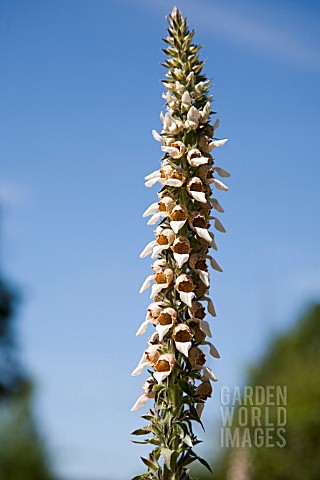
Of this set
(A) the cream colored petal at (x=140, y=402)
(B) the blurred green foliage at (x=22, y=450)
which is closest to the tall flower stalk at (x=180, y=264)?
(A) the cream colored petal at (x=140, y=402)

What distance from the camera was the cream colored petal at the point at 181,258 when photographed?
10.4 ft

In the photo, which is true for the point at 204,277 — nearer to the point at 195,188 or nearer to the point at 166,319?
the point at 166,319

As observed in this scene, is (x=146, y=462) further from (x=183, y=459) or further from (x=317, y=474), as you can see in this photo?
(x=317, y=474)

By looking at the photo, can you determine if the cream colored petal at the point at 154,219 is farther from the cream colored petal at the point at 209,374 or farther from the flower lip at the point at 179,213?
the cream colored petal at the point at 209,374

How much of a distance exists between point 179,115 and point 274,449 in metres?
21.2

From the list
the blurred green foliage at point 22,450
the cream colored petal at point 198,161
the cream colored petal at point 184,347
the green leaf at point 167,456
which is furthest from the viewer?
the blurred green foliage at point 22,450

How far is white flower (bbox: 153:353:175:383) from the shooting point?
3082 millimetres

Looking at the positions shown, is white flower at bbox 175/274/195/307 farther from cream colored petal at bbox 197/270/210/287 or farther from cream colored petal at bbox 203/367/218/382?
cream colored petal at bbox 203/367/218/382

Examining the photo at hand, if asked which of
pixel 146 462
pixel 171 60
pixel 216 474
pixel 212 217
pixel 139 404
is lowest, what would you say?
pixel 146 462

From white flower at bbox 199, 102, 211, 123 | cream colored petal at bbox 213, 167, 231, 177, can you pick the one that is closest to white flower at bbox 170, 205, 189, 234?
cream colored petal at bbox 213, 167, 231, 177

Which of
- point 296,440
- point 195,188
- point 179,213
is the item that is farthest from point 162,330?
point 296,440

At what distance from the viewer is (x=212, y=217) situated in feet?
11.2

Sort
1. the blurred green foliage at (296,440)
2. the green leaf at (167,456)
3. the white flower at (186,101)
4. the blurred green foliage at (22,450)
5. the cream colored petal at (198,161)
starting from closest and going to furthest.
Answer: the green leaf at (167,456) < the cream colored petal at (198,161) < the white flower at (186,101) < the blurred green foliage at (296,440) < the blurred green foliage at (22,450)

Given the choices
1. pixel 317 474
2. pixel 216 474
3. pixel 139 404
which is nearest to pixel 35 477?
pixel 216 474
